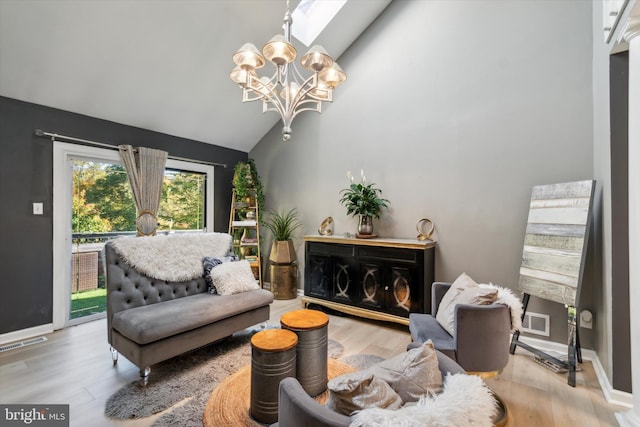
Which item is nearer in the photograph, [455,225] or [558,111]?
[558,111]

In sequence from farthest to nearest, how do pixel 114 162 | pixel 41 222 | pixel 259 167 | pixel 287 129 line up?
pixel 259 167, pixel 114 162, pixel 41 222, pixel 287 129

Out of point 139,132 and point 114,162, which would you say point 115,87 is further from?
point 114,162

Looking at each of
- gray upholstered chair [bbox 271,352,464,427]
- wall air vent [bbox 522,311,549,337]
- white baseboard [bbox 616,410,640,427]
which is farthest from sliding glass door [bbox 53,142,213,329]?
white baseboard [bbox 616,410,640,427]

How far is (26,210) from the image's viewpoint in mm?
2949

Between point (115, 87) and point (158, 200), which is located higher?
point (115, 87)

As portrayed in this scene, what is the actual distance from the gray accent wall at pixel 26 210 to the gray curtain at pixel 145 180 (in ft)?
1.73

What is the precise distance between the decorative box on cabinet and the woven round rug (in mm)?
1015

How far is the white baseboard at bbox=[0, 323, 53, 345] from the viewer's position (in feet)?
9.21

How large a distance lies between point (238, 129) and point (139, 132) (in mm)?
1384

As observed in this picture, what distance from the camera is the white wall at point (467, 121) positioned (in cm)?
268

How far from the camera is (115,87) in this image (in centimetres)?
324

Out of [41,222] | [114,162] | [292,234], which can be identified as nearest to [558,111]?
[292,234]

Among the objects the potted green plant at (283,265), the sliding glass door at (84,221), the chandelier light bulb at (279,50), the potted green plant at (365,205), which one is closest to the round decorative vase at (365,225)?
the potted green plant at (365,205)

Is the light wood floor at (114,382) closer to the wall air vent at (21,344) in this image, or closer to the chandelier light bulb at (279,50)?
the wall air vent at (21,344)
